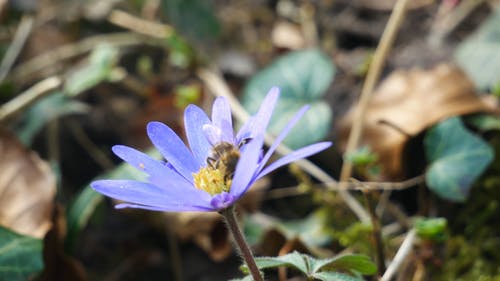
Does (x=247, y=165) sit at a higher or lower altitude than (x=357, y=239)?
higher

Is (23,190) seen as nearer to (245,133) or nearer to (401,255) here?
(245,133)

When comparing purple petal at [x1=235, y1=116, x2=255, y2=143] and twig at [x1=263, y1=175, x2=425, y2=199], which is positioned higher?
purple petal at [x1=235, y1=116, x2=255, y2=143]

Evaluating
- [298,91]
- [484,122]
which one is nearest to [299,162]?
[298,91]

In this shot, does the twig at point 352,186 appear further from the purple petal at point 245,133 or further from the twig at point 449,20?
the twig at point 449,20

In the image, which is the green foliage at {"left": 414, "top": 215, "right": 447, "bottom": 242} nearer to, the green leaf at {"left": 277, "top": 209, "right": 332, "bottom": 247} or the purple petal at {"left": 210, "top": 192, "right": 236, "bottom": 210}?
the green leaf at {"left": 277, "top": 209, "right": 332, "bottom": 247}

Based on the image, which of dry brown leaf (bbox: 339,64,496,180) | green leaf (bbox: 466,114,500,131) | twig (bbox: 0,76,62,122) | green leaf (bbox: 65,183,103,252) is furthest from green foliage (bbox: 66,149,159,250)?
green leaf (bbox: 466,114,500,131)

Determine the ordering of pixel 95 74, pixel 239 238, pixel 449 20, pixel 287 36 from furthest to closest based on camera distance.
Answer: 1. pixel 287 36
2. pixel 449 20
3. pixel 95 74
4. pixel 239 238
